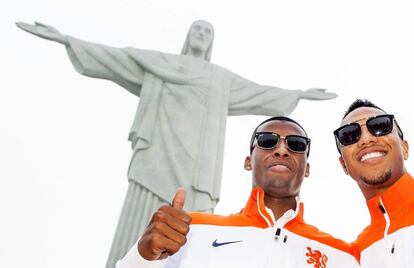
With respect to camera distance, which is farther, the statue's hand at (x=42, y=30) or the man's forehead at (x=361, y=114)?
the statue's hand at (x=42, y=30)

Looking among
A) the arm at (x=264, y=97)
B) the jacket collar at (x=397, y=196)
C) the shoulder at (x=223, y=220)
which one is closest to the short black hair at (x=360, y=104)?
the jacket collar at (x=397, y=196)

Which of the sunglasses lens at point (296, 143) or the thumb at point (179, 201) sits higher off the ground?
the sunglasses lens at point (296, 143)

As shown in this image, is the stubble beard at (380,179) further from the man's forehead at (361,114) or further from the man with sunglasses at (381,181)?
the man's forehead at (361,114)

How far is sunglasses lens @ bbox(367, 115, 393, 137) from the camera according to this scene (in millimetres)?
2453

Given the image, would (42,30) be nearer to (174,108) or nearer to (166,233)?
(174,108)

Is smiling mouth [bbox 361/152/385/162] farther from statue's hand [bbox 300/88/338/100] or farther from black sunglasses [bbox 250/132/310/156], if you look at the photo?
statue's hand [bbox 300/88/338/100]

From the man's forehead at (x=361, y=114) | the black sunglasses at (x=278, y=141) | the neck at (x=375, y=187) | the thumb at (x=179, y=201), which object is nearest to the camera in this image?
the thumb at (x=179, y=201)

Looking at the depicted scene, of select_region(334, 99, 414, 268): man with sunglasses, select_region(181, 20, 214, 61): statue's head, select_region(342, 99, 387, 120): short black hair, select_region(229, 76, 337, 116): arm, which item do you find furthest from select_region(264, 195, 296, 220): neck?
select_region(181, 20, 214, 61): statue's head

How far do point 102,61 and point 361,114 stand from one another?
5810mm

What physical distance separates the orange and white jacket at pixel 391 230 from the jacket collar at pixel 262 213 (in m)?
0.37

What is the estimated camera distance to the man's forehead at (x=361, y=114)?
2.57 meters

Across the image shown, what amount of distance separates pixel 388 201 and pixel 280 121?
0.86m

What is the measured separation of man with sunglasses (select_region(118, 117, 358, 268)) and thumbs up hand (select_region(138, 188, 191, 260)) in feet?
0.05

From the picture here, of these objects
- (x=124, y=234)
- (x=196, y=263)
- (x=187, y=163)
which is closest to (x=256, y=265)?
(x=196, y=263)
